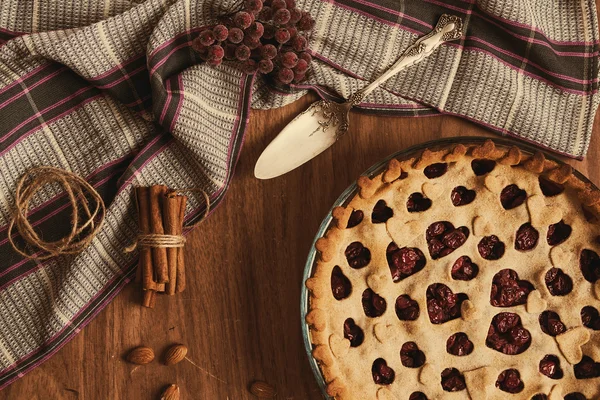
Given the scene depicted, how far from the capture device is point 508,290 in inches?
62.4

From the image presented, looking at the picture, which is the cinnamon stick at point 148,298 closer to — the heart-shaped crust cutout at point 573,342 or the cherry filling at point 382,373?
the cherry filling at point 382,373

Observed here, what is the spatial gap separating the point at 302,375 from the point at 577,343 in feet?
2.21

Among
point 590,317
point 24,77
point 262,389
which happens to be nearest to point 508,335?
point 590,317

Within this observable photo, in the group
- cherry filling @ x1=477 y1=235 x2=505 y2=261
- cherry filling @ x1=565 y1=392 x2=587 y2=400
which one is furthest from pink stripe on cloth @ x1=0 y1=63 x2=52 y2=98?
cherry filling @ x1=565 y1=392 x2=587 y2=400

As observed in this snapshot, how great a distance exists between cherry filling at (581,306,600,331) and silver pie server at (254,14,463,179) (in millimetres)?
733

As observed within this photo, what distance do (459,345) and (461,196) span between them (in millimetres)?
355

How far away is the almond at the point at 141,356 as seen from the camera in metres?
1.68

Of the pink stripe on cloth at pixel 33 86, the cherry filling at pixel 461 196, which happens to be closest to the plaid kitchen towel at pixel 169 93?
the pink stripe on cloth at pixel 33 86

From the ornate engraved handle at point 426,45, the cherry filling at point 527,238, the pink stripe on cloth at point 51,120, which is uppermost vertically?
the ornate engraved handle at point 426,45

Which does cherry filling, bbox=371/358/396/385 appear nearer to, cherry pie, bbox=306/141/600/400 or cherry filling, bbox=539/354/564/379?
cherry pie, bbox=306/141/600/400

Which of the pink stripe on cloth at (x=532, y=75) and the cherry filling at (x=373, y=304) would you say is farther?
the pink stripe on cloth at (x=532, y=75)

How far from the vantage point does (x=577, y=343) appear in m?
1.56

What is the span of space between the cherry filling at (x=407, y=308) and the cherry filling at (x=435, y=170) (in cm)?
29

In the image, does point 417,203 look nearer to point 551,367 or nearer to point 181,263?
point 551,367
